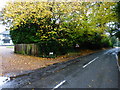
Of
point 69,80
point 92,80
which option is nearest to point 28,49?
point 69,80

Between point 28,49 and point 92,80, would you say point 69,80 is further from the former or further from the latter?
point 28,49

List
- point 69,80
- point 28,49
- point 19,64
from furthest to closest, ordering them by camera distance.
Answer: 1. point 28,49
2. point 19,64
3. point 69,80

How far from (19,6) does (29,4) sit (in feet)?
2.76

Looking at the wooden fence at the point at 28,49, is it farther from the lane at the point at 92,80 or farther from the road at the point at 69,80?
the lane at the point at 92,80

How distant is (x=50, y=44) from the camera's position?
1328cm

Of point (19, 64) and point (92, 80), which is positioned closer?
point (92, 80)

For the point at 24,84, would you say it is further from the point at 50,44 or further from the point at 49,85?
the point at 50,44

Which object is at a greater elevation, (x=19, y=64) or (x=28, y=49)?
(x=28, y=49)

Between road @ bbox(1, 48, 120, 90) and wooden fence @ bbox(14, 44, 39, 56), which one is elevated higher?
wooden fence @ bbox(14, 44, 39, 56)

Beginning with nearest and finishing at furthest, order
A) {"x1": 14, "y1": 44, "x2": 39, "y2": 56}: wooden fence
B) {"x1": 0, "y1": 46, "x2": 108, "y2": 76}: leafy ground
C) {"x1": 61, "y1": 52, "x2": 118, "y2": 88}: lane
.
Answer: {"x1": 61, "y1": 52, "x2": 118, "y2": 88}: lane < {"x1": 0, "y1": 46, "x2": 108, "y2": 76}: leafy ground < {"x1": 14, "y1": 44, "x2": 39, "y2": 56}: wooden fence

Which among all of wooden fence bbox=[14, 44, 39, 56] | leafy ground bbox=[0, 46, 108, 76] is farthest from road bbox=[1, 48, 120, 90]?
wooden fence bbox=[14, 44, 39, 56]

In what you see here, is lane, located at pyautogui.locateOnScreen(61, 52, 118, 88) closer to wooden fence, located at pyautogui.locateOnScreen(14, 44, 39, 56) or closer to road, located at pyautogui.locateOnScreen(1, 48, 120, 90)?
road, located at pyautogui.locateOnScreen(1, 48, 120, 90)

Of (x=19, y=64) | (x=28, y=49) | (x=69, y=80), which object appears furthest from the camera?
(x=28, y=49)

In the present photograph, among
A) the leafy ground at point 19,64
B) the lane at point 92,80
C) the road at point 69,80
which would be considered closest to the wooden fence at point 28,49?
the leafy ground at point 19,64
